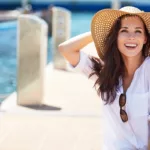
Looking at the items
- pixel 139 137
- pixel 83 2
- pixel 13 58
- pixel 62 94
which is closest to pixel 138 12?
pixel 139 137

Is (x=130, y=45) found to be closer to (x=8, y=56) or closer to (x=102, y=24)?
(x=102, y=24)

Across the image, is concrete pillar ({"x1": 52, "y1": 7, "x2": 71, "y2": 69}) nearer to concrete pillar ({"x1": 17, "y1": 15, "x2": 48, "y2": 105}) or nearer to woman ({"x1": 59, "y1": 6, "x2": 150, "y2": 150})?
concrete pillar ({"x1": 17, "y1": 15, "x2": 48, "y2": 105})

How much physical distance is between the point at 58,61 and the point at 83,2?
80.9 ft

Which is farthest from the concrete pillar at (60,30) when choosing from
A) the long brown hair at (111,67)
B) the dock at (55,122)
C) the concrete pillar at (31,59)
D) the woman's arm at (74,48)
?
the long brown hair at (111,67)

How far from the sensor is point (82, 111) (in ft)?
18.5

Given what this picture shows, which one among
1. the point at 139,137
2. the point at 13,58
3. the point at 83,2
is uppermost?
the point at 139,137

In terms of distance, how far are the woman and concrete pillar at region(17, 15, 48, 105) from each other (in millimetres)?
3195

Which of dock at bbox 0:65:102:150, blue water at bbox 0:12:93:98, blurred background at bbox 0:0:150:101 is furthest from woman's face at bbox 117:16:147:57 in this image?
blue water at bbox 0:12:93:98

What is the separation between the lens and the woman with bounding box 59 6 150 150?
8.19 ft

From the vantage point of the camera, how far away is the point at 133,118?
250 cm

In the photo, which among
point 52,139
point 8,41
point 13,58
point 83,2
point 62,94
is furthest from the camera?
point 83,2

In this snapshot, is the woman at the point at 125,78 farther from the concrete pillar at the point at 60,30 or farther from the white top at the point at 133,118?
the concrete pillar at the point at 60,30

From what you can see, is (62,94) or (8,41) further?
(8,41)

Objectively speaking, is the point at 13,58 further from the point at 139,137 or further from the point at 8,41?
the point at 139,137
